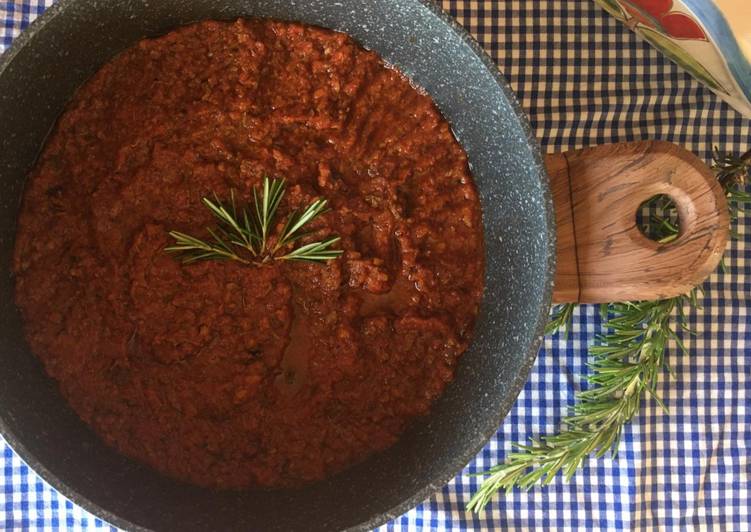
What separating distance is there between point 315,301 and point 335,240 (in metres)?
0.14

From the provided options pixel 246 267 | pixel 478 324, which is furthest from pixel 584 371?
pixel 246 267

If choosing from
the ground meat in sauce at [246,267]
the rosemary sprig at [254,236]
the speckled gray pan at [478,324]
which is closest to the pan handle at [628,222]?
the speckled gray pan at [478,324]

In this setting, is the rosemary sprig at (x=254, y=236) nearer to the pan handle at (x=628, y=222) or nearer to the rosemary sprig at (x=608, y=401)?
the pan handle at (x=628, y=222)

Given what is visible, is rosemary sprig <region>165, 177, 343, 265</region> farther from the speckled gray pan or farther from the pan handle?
the pan handle

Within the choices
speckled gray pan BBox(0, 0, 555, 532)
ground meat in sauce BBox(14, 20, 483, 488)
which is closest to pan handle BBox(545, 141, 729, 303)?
speckled gray pan BBox(0, 0, 555, 532)

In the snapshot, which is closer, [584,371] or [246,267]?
[246,267]

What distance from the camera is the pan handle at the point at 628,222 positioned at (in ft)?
4.66

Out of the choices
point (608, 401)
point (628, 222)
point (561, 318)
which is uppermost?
point (628, 222)

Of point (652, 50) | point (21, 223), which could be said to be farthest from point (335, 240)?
point (652, 50)

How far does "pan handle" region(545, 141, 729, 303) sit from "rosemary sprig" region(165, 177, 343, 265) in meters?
0.45

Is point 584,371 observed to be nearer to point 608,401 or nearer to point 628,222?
point 608,401

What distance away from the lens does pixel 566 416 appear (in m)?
1.68

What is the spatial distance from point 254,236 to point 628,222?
0.72m

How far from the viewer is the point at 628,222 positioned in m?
1.46
